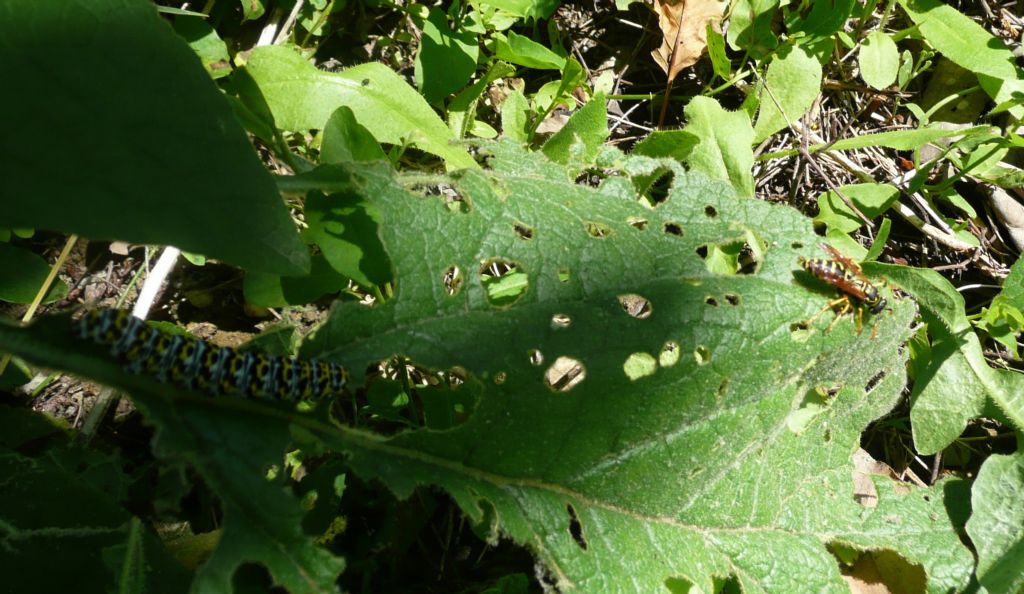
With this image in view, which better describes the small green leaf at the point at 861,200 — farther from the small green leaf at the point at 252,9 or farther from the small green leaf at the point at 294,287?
the small green leaf at the point at 252,9

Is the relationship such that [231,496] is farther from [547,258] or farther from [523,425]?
[547,258]

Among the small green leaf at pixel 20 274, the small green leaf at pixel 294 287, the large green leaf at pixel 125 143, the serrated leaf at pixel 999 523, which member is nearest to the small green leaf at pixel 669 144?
the small green leaf at pixel 294 287

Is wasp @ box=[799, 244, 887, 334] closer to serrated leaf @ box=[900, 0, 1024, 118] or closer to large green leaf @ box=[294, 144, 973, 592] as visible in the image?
large green leaf @ box=[294, 144, 973, 592]

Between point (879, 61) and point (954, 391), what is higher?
point (879, 61)

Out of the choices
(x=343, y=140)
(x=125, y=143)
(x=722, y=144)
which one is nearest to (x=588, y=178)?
(x=722, y=144)

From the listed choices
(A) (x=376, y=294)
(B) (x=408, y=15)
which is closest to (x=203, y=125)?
(A) (x=376, y=294)

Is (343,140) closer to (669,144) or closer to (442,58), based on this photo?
(442,58)

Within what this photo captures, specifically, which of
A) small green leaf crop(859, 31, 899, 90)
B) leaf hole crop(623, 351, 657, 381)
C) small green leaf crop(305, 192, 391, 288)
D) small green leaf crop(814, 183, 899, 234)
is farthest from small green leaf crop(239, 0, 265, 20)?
small green leaf crop(859, 31, 899, 90)
